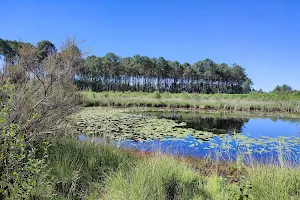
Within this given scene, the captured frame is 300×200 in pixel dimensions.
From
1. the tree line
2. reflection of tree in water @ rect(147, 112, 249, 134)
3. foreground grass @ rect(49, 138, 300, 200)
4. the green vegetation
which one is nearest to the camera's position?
the green vegetation

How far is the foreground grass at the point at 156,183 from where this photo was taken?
2975mm

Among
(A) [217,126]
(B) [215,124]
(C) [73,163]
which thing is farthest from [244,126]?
(C) [73,163]

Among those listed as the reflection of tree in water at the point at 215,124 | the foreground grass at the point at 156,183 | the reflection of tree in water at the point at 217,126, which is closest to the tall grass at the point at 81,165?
the foreground grass at the point at 156,183

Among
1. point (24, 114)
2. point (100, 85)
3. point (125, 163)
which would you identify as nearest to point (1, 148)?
point (24, 114)

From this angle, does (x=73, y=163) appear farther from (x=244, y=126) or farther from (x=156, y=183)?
(x=244, y=126)

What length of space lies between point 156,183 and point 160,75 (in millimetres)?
61675

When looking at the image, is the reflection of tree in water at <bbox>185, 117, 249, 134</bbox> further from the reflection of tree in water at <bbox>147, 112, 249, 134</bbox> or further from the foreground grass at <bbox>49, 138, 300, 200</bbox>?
the foreground grass at <bbox>49, 138, 300, 200</bbox>

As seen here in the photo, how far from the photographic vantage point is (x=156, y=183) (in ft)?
10.2

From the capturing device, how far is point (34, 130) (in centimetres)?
393

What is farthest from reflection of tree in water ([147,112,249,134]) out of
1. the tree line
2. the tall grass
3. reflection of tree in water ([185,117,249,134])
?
the tree line

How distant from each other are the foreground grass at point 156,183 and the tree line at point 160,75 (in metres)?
44.4

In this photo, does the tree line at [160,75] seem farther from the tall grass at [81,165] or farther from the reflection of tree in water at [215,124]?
the tall grass at [81,165]

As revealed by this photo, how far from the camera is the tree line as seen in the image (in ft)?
180

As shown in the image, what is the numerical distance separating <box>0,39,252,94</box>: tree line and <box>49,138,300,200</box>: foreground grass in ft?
146
